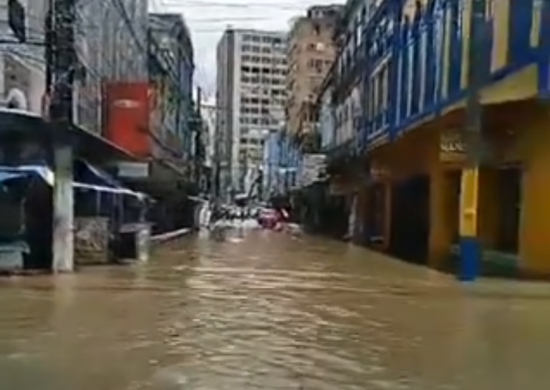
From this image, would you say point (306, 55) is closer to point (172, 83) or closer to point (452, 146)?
point (172, 83)

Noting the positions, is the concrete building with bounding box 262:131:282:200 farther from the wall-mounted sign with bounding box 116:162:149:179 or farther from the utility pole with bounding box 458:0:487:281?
the utility pole with bounding box 458:0:487:281

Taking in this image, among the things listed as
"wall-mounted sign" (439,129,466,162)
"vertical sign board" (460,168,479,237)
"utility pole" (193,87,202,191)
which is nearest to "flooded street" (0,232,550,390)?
"vertical sign board" (460,168,479,237)

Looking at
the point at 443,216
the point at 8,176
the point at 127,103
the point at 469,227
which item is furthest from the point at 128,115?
the point at 469,227

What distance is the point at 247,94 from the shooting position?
100 metres

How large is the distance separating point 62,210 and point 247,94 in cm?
7638

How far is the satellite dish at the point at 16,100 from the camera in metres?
27.5

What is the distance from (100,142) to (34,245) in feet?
12.6

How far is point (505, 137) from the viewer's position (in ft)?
83.9

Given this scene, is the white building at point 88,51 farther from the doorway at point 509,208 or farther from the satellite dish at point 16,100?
the doorway at point 509,208

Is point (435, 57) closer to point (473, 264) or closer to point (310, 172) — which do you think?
point (473, 264)

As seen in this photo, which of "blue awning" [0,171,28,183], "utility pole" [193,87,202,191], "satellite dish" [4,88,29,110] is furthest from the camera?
"utility pole" [193,87,202,191]

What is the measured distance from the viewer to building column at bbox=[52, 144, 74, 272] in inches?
A: 957

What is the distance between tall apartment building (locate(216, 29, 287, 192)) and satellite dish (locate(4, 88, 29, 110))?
110 feet

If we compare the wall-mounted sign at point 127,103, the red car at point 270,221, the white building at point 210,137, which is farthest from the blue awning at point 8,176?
the white building at point 210,137
